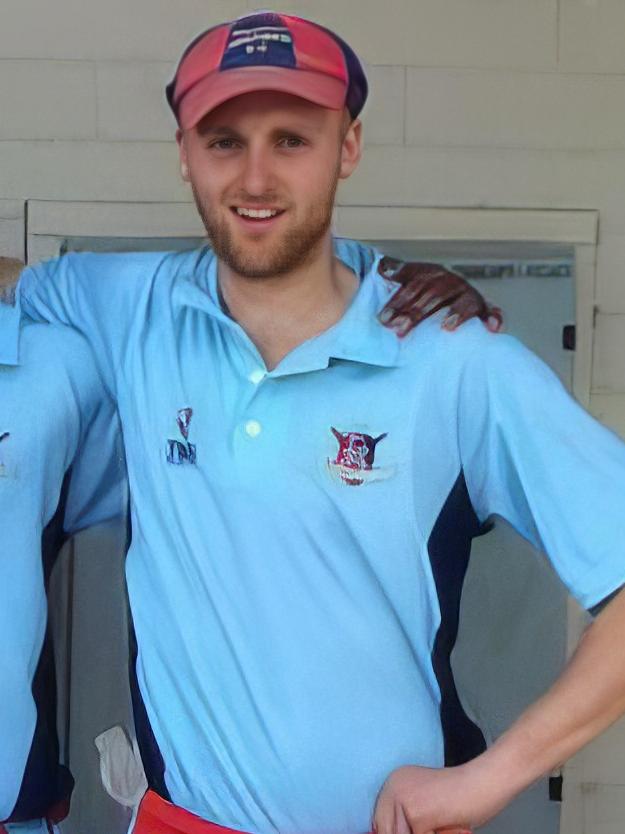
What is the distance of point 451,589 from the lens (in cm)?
218

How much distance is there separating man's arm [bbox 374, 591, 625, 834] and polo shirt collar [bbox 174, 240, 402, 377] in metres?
0.59

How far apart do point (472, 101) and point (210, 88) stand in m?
0.85

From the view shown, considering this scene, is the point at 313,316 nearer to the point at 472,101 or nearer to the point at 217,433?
the point at 217,433

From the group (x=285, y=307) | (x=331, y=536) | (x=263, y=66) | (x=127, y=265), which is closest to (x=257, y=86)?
(x=263, y=66)

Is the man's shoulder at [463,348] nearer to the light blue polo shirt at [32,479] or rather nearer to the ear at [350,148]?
the ear at [350,148]

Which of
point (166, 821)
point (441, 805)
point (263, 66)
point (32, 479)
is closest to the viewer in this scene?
point (441, 805)

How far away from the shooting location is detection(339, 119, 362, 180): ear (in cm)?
210

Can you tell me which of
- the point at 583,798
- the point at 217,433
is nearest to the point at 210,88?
the point at 217,433

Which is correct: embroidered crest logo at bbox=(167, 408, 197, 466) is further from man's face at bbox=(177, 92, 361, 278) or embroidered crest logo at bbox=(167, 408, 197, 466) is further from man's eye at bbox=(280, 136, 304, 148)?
man's eye at bbox=(280, 136, 304, 148)

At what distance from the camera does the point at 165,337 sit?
7.15ft

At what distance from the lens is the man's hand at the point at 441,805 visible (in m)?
1.84

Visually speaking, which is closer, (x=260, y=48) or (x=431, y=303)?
(x=260, y=48)

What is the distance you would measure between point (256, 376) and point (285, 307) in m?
0.14

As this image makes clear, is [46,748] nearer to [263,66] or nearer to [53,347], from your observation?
[53,347]
